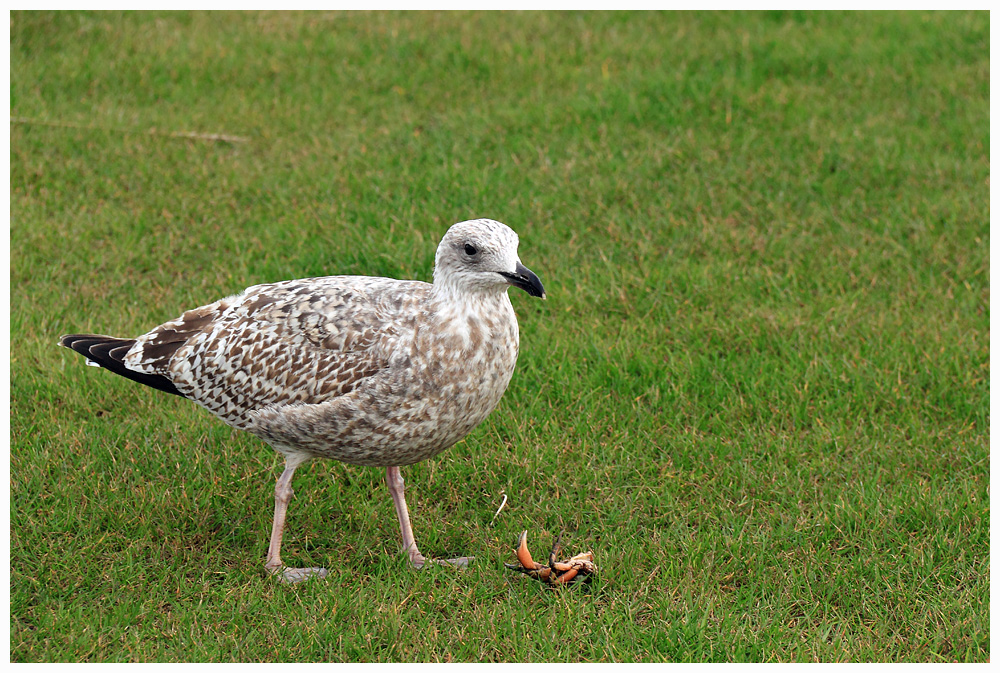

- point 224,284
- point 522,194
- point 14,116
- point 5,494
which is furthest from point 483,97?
Result: point 5,494

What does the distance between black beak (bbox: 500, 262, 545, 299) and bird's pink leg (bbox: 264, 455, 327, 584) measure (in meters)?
1.43

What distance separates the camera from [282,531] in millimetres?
5129

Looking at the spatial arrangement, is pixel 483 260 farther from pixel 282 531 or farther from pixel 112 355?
pixel 112 355

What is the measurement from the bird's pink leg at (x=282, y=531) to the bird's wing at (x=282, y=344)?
1.08 feet

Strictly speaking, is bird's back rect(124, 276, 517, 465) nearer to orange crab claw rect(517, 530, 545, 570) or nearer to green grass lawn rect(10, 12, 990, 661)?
orange crab claw rect(517, 530, 545, 570)

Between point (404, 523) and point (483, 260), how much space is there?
1527 mm

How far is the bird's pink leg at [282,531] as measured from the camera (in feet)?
16.4

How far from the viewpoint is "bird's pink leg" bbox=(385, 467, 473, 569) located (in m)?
5.16

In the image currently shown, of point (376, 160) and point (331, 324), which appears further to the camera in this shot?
point (376, 160)

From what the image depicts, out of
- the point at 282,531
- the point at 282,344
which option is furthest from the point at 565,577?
the point at 282,344

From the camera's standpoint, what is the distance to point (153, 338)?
5.20 meters

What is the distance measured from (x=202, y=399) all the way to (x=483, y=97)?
5.15 metres

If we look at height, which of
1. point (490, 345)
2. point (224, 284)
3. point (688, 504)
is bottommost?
point (688, 504)

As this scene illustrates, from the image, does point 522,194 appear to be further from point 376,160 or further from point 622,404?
point 622,404
